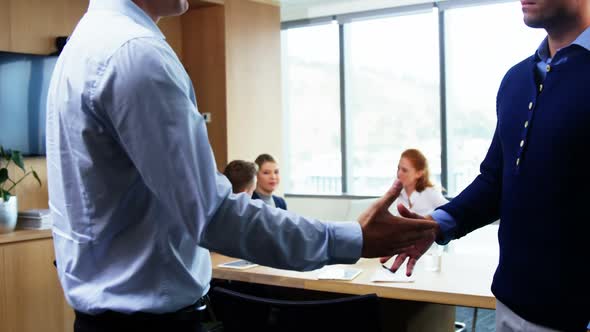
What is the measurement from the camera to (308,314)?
2.14m

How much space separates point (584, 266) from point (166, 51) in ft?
3.22

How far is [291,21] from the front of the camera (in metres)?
7.76

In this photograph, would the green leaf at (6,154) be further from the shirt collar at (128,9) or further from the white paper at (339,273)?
the shirt collar at (128,9)

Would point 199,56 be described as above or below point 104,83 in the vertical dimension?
above

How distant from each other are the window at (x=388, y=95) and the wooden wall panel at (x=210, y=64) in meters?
1.88

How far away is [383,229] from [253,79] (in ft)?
16.7

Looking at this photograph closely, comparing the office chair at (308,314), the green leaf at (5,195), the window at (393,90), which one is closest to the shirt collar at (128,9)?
the office chair at (308,314)

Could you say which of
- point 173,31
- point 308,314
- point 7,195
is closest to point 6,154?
point 7,195

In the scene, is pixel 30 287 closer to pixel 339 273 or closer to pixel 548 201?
pixel 339 273

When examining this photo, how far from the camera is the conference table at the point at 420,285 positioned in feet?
8.80

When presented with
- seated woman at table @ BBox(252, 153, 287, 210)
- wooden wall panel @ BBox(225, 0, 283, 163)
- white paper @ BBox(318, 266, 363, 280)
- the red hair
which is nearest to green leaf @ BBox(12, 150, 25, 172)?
seated woman at table @ BBox(252, 153, 287, 210)

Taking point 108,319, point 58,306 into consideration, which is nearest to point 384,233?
point 108,319

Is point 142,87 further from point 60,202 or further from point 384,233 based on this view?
point 384,233

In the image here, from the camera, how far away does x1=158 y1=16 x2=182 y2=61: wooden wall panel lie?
619 centimetres
